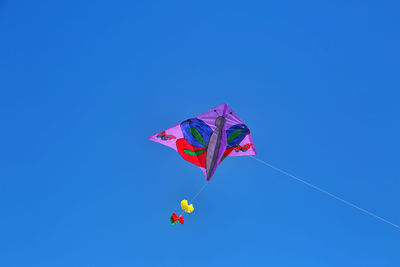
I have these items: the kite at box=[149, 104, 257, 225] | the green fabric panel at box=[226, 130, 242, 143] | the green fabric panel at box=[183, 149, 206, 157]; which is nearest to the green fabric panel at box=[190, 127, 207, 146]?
the kite at box=[149, 104, 257, 225]

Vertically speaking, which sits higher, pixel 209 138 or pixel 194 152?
pixel 209 138

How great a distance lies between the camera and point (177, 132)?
9578 mm

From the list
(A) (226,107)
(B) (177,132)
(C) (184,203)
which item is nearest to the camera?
(C) (184,203)

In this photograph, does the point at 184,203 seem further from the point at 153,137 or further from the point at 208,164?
the point at 153,137

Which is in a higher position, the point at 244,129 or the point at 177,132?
the point at 244,129

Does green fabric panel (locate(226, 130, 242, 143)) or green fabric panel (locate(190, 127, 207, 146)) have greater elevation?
green fabric panel (locate(226, 130, 242, 143))

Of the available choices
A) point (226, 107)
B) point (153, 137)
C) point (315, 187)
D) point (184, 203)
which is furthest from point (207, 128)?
point (315, 187)

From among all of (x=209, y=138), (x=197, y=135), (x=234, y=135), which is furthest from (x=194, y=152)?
(x=234, y=135)

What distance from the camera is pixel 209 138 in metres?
9.45

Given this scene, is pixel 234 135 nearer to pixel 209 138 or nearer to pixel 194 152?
pixel 209 138

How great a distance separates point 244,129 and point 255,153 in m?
1.57

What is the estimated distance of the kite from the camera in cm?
908

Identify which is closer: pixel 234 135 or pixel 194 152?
pixel 234 135

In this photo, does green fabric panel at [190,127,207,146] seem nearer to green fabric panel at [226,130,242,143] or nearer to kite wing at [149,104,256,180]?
kite wing at [149,104,256,180]
